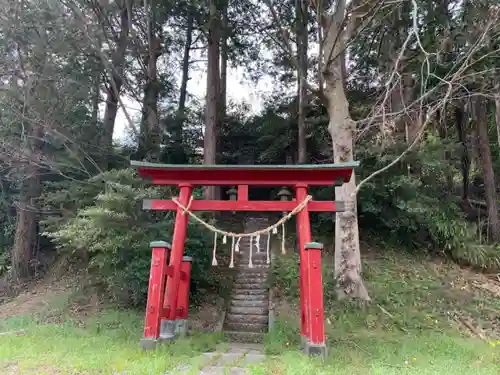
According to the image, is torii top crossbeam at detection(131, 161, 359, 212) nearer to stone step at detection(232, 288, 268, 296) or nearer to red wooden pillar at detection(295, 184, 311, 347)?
red wooden pillar at detection(295, 184, 311, 347)

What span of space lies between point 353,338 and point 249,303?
2626mm

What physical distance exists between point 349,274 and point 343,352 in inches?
92.0

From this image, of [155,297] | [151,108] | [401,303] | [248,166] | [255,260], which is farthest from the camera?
[151,108]

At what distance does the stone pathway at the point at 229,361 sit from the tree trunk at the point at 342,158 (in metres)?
2.67

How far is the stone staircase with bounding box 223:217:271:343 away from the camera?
23.2 ft

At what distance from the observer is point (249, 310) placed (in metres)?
7.93

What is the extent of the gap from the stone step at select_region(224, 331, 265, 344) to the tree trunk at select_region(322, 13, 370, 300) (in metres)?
1.95

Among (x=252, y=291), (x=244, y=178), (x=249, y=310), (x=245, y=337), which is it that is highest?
(x=244, y=178)

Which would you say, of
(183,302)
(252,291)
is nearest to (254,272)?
(252,291)

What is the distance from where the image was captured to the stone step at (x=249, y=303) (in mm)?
8070

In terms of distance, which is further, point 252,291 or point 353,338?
point 252,291

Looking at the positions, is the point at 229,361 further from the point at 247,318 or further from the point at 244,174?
the point at 247,318

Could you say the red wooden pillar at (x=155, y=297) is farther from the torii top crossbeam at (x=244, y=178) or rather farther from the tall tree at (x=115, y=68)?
the tall tree at (x=115, y=68)


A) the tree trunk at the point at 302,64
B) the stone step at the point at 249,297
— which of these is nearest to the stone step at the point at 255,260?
the stone step at the point at 249,297
